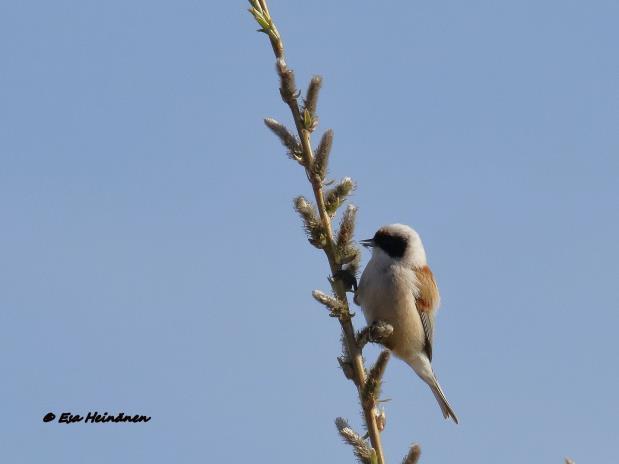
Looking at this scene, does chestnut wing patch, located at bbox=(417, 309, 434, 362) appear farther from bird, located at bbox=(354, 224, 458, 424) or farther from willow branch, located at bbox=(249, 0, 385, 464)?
willow branch, located at bbox=(249, 0, 385, 464)

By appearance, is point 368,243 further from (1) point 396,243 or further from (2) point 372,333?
(2) point 372,333

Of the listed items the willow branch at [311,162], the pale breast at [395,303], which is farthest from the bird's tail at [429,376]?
the willow branch at [311,162]

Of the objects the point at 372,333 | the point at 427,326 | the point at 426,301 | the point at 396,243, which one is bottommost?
the point at 427,326

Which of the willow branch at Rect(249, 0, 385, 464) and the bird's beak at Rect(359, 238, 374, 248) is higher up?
the willow branch at Rect(249, 0, 385, 464)

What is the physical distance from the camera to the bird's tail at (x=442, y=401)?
6.93m

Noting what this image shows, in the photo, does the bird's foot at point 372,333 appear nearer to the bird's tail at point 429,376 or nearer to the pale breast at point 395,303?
the pale breast at point 395,303

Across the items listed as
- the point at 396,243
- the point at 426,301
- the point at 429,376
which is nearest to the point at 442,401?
the point at 429,376

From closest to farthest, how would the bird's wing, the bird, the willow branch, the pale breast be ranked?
the willow branch → the pale breast → the bird → the bird's wing

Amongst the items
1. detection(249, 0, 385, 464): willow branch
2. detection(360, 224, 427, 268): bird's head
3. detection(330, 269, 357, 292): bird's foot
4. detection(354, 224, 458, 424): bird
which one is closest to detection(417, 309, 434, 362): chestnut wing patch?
detection(354, 224, 458, 424): bird

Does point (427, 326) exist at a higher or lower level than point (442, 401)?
higher

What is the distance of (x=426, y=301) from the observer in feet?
22.7

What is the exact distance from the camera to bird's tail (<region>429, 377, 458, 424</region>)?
693 centimetres

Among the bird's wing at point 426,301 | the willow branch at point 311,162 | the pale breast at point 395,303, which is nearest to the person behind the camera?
the willow branch at point 311,162

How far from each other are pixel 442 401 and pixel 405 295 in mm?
1021
